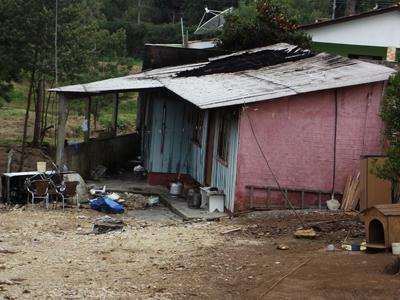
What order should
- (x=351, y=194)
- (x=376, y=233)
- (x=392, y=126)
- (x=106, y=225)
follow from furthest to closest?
(x=351, y=194), (x=106, y=225), (x=376, y=233), (x=392, y=126)

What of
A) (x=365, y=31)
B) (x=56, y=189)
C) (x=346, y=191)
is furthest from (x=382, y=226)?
(x=365, y=31)

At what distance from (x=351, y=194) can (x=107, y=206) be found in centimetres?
543

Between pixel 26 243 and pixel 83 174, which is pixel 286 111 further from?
pixel 83 174

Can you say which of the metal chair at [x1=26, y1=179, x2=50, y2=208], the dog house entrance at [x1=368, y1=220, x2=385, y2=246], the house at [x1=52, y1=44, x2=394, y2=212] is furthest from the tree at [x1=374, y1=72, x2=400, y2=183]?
the metal chair at [x1=26, y1=179, x2=50, y2=208]

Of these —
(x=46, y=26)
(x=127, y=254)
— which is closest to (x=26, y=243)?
(x=127, y=254)

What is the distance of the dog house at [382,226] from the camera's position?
964cm

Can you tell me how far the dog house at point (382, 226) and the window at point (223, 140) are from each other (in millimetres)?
5415

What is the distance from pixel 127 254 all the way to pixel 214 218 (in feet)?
12.6

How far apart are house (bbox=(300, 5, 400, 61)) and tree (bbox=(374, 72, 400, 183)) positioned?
16506 mm

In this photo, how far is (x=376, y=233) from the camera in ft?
33.2

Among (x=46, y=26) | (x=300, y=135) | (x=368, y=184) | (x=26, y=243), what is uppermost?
(x=46, y=26)

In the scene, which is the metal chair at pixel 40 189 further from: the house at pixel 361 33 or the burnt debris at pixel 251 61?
the house at pixel 361 33

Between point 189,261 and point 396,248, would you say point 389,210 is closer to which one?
point 396,248

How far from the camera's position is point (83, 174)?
1952 cm
